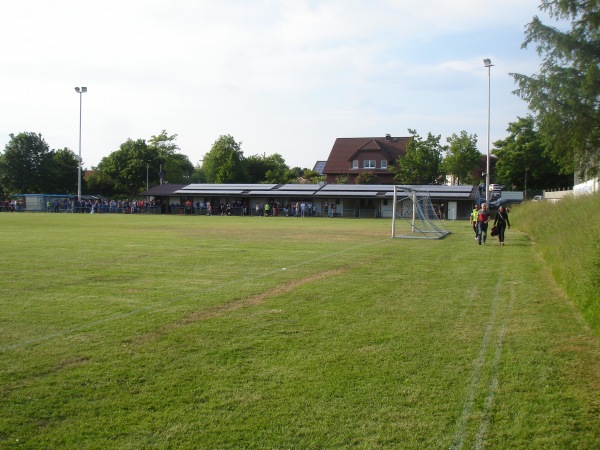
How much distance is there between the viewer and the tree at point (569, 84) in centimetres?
2098

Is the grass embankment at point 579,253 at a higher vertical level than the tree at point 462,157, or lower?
lower

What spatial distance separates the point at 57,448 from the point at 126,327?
3496mm

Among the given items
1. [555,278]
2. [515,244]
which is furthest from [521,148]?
[555,278]

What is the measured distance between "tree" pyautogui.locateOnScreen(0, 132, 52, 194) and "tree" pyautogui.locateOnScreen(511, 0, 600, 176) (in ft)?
240

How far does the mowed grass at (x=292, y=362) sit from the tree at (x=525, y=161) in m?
52.5

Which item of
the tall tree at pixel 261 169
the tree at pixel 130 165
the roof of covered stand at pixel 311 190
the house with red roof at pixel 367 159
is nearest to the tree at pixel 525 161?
the roof of covered stand at pixel 311 190

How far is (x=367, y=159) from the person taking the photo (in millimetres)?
74375

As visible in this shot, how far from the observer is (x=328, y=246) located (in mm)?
20406

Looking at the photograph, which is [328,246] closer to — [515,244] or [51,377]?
[515,244]

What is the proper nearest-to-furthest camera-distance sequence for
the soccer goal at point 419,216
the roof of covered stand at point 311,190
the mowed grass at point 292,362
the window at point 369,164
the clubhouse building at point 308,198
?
1. the mowed grass at point 292,362
2. the soccer goal at point 419,216
3. the clubhouse building at point 308,198
4. the roof of covered stand at point 311,190
5. the window at point 369,164

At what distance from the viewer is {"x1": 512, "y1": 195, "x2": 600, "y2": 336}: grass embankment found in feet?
26.6

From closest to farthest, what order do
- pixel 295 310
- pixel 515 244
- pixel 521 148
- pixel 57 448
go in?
pixel 57 448 → pixel 295 310 → pixel 515 244 → pixel 521 148

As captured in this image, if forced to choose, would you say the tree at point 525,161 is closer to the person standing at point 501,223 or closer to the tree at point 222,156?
the tree at point 222,156

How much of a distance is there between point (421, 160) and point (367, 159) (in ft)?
35.8
